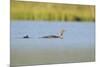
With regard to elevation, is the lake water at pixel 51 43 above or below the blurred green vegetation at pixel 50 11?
below

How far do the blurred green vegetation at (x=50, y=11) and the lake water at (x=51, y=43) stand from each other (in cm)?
5

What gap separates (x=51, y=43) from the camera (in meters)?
1.97

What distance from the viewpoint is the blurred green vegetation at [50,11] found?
187 centimetres

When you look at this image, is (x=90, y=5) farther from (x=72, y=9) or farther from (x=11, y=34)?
(x=11, y=34)

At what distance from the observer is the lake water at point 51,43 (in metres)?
1.87

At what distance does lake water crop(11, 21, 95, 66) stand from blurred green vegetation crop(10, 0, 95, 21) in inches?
2.1

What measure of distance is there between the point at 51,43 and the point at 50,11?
33 cm

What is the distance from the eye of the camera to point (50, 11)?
198 cm

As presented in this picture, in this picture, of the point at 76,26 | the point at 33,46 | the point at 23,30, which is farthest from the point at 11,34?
the point at 76,26

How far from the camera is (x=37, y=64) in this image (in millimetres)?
1929

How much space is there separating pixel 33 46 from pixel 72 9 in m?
0.58

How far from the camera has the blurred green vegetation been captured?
1.87 meters

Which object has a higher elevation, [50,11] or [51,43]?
[50,11]
